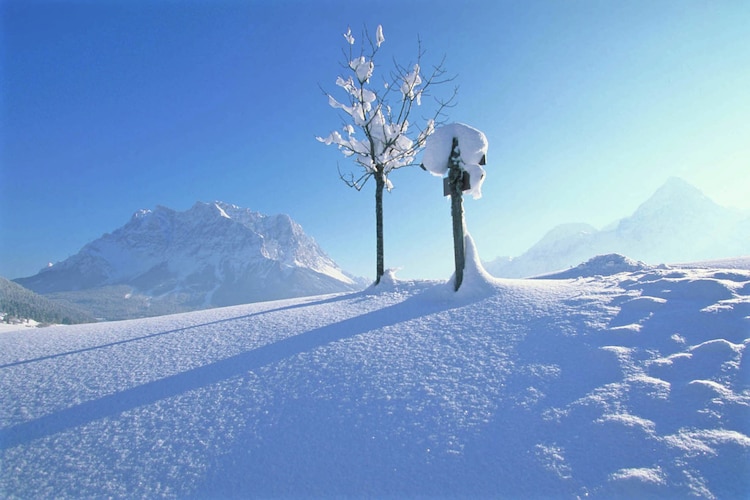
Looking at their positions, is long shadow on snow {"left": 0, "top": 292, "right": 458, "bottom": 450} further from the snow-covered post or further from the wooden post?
the snow-covered post

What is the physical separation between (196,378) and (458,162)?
7021 mm

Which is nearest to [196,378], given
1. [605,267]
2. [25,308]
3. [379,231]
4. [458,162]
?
[458,162]

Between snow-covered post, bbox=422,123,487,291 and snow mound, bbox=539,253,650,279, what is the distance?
3.57m

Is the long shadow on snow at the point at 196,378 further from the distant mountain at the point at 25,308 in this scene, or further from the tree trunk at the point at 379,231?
the distant mountain at the point at 25,308

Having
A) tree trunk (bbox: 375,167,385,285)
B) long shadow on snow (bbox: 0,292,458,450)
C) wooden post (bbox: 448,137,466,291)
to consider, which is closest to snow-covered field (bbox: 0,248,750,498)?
long shadow on snow (bbox: 0,292,458,450)

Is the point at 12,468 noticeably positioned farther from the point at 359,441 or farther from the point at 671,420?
the point at 671,420

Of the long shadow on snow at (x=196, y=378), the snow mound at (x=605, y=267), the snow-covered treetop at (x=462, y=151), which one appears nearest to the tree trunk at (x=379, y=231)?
the snow-covered treetop at (x=462, y=151)

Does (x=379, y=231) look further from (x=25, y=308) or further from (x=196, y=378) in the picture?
(x=25, y=308)

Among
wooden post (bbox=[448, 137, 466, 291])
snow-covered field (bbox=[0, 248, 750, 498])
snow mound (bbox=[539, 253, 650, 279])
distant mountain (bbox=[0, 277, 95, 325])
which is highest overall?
wooden post (bbox=[448, 137, 466, 291])

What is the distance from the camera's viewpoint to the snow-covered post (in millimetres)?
8461

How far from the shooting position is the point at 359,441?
135 inches

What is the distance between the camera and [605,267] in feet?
32.2

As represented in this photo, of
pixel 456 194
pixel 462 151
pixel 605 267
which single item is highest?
pixel 462 151

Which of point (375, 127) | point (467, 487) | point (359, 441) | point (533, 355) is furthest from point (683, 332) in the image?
point (375, 127)
